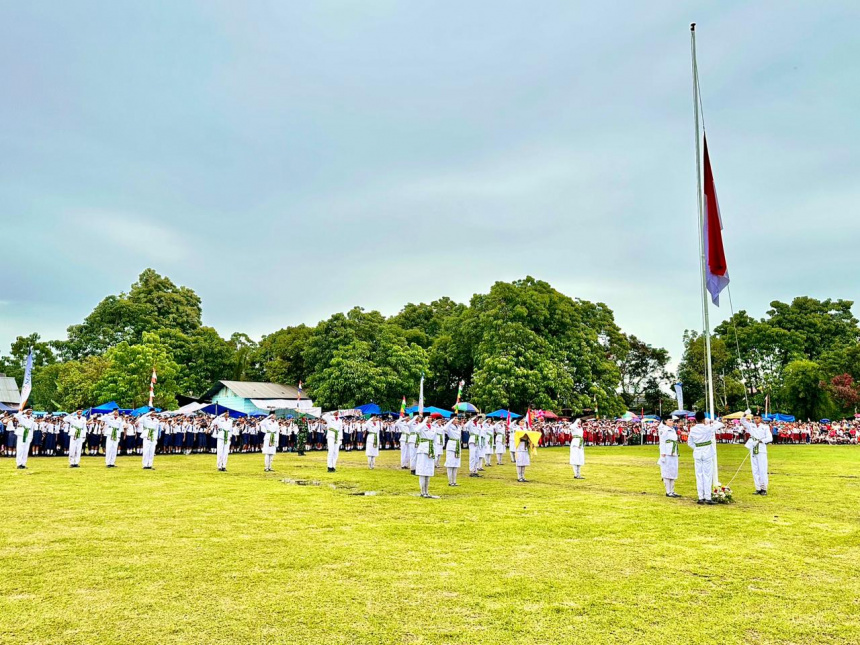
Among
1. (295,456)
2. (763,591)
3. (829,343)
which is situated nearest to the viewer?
(763,591)

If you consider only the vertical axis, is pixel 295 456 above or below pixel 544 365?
below

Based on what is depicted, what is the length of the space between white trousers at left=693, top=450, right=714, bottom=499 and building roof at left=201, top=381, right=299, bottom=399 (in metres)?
39.6

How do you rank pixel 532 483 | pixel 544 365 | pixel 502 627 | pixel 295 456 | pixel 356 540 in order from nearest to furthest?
pixel 502 627
pixel 356 540
pixel 532 483
pixel 295 456
pixel 544 365

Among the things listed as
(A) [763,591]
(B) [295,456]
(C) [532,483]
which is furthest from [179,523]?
(B) [295,456]

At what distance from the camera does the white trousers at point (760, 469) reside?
14.5 meters

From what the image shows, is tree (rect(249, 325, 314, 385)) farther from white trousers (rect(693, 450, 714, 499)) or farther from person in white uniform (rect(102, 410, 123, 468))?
white trousers (rect(693, 450, 714, 499))

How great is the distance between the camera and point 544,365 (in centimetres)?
4003

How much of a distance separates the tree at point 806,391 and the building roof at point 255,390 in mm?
41033

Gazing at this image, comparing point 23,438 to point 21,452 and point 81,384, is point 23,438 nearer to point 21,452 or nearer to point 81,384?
point 21,452

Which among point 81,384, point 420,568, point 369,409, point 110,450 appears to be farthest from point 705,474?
point 81,384

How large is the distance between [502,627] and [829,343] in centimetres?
6372

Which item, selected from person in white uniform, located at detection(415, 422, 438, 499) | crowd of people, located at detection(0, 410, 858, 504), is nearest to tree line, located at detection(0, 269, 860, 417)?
crowd of people, located at detection(0, 410, 858, 504)

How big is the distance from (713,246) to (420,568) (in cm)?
1030

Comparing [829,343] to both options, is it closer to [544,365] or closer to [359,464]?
[544,365]
